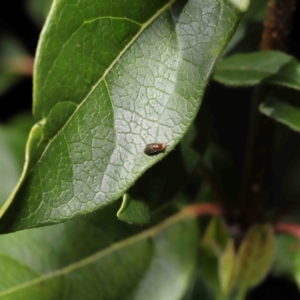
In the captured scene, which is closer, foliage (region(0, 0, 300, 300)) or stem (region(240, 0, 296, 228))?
foliage (region(0, 0, 300, 300))

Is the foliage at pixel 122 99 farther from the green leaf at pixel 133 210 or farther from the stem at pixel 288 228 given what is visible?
the stem at pixel 288 228

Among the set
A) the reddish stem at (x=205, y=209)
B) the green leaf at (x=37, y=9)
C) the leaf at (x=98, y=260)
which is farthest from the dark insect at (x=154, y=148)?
the green leaf at (x=37, y=9)

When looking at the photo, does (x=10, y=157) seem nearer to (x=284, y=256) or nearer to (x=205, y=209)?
(x=205, y=209)

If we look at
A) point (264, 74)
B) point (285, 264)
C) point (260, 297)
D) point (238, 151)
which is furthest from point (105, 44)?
point (238, 151)

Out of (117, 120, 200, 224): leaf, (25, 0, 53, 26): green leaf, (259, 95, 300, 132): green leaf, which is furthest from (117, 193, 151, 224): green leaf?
(25, 0, 53, 26): green leaf

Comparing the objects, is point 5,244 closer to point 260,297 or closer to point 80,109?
point 80,109

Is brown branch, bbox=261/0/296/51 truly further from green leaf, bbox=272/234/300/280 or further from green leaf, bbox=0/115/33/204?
green leaf, bbox=0/115/33/204
